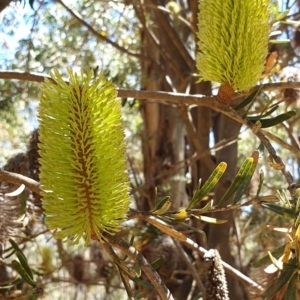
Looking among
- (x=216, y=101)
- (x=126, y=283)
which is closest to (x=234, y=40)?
(x=216, y=101)

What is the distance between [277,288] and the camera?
0.60m

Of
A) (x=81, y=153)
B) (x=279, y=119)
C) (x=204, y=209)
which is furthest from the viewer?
(x=279, y=119)

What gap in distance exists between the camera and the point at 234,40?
714 mm

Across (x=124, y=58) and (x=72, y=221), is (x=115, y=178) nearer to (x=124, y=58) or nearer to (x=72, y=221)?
(x=72, y=221)

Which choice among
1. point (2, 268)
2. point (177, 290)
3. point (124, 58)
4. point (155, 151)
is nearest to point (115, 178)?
point (2, 268)

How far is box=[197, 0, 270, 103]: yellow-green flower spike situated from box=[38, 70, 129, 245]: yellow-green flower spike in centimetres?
20

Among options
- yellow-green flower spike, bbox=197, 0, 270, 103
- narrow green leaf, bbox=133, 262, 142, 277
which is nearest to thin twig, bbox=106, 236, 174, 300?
narrow green leaf, bbox=133, 262, 142, 277

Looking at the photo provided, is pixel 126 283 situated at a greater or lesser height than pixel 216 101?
lesser

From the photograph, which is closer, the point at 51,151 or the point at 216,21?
the point at 51,151

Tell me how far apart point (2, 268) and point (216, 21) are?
870 millimetres

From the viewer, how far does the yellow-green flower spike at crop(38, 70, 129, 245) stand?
563 millimetres

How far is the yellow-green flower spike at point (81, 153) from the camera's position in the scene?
1.85 ft

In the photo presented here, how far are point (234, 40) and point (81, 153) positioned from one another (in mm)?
265

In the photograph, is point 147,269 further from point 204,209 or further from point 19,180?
point 19,180
